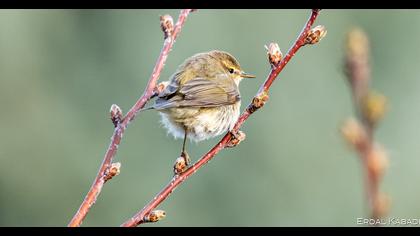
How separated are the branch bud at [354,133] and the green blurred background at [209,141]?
613cm

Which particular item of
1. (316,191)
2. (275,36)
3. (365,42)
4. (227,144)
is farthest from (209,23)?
(365,42)

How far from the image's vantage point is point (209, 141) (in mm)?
7824

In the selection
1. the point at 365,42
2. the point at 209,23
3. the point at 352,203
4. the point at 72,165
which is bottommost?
the point at 352,203

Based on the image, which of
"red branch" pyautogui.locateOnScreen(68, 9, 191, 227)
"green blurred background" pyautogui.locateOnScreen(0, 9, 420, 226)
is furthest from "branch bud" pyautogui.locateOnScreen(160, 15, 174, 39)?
"green blurred background" pyautogui.locateOnScreen(0, 9, 420, 226)

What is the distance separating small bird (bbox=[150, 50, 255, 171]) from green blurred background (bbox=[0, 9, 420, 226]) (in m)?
2.80

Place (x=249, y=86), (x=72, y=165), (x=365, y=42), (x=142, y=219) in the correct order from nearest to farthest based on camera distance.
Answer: (x=365, y=42) → (x=142, y=219) → (x=249, y=86) → (x=72, y=165)

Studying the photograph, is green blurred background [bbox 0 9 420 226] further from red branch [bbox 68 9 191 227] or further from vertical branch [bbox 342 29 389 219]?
vertical branch [bbox 342 29 389 219]

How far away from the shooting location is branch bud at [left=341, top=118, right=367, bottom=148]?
1.26 metres

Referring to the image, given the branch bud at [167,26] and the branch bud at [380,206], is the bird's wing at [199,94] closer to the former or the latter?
the branch bud at [167,26]

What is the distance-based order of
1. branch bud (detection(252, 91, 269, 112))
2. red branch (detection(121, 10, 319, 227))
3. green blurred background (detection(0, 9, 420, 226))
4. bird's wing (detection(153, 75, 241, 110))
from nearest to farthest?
red branch (detection(121, 10, 319, 227)) < branch bud (detection(252, 91, 269, 112)) < bird's wing (detection(153, 75, 241, 110)) < green blurred background (detection(0, 9, 420, 226))

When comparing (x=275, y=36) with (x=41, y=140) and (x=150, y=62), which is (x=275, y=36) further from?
(x=41, y=140)

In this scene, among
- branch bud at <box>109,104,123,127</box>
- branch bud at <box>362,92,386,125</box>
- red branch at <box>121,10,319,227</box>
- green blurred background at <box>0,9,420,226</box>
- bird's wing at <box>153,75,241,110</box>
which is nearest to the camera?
branch bud at <box>362,92,386,125</box>

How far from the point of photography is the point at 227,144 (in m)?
3.02

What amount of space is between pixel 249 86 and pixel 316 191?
1.76 meters
